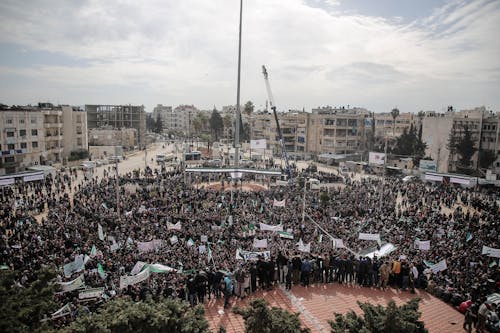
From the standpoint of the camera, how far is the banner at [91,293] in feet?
40.3

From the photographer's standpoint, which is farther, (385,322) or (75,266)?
(75,266)

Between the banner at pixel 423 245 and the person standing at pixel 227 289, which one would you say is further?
the banner at pixel 423 245

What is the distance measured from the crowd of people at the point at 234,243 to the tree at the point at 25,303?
7.90 feet

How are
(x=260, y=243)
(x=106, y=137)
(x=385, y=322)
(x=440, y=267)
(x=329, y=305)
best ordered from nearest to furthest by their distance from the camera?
1. (x=385, y=322)
2. (x=329, y=305)
3. (x=440, y=267)
4. (x=260, y=243)
5. (x=106, y=137)

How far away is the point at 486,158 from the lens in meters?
52.4

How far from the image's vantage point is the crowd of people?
13727 millimetres

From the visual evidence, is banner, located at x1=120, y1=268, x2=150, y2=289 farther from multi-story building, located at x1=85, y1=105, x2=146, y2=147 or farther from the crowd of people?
multi-story building, located at x1=85, y1=105, x2=146, y2=147

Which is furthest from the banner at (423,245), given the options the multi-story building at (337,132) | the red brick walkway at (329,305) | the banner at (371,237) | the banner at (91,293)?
the multi-story building at (337,132)

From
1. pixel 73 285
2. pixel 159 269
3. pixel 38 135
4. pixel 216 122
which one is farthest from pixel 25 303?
pixel 216 122

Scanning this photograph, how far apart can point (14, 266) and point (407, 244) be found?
1932cm

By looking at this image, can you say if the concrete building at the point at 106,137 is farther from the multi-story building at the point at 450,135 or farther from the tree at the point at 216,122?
the multi-story building at the point at 450,135

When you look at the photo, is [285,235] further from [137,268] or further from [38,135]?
[38,135]

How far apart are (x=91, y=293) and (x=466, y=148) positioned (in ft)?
186

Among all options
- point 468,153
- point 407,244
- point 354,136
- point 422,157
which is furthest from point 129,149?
point 407,244
